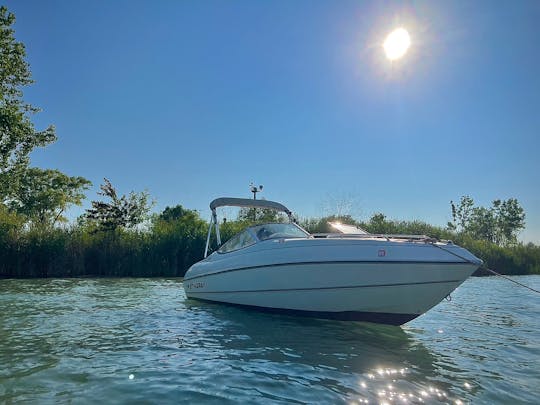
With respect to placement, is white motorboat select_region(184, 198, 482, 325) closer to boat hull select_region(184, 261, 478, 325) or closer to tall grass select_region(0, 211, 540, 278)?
boat hull select_region(184, 261, 478, 325)

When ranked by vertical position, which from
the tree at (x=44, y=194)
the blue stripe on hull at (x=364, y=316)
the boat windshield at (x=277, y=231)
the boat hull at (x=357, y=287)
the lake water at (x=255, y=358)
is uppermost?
the tree at (x=44, y=194)

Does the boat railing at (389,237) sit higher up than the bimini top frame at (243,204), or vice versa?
the bimini top frame at (243,204)

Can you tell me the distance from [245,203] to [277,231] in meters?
2.14

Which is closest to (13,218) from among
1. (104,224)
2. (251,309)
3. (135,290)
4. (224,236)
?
(104,224)

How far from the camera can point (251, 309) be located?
7754 mm

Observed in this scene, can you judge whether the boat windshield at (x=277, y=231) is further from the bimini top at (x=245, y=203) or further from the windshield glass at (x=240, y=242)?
the bimini top at (x=245, y=203)

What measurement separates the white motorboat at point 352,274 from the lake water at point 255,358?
339 millimetres

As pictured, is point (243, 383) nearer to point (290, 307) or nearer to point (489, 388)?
point (489, 388)

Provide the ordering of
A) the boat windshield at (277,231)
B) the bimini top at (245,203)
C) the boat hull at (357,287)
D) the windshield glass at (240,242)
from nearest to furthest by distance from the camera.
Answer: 1. the boat hull at (357,287)
2. the boat windshield at (277,231)
3. the windshield glass at (240,242)
4. the bimini top at (245,203)

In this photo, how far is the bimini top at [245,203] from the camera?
9.98m

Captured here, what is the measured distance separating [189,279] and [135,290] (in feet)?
10.6

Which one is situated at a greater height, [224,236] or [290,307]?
[224,236]

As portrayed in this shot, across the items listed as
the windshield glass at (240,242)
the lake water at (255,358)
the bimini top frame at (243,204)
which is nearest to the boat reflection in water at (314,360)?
the lake water at (255,358)

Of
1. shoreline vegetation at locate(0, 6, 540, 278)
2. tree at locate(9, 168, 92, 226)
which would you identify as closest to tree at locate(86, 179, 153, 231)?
shoreline vegetation at locate(0, 6, 540, 278)
